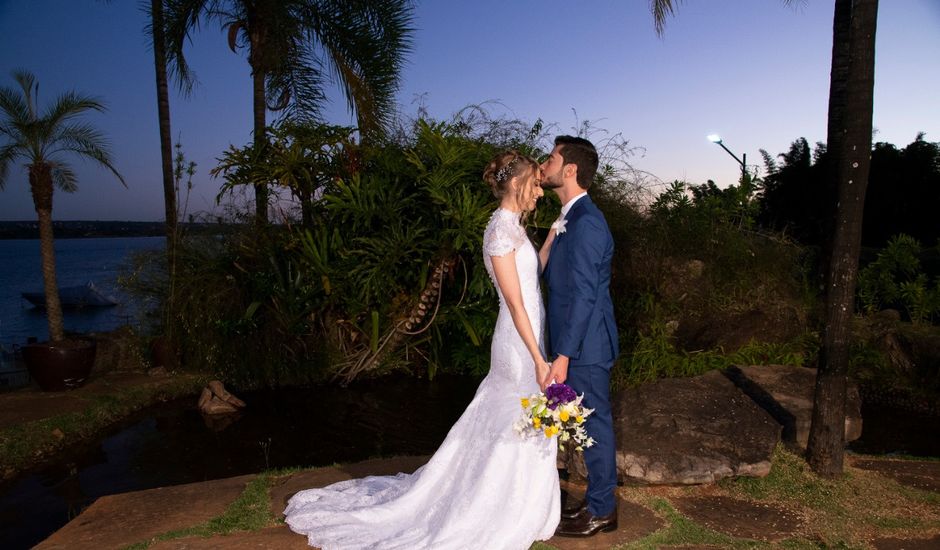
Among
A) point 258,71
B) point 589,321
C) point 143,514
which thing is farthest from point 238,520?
point 258,71

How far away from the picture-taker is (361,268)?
8523 mm

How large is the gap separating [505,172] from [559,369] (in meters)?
1.08

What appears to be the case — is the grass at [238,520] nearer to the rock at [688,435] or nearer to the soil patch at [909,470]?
the rock at [688,435]

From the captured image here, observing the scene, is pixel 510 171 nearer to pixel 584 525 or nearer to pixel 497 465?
pixel 497 465

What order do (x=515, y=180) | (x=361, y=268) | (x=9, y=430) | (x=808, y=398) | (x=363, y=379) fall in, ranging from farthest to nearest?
(x=363, y=379), (x=361, y=268), (x=9, y=430), (x=808, y=398), (x=515, y=180)

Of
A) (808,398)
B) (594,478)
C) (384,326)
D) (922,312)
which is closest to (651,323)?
(808,398)

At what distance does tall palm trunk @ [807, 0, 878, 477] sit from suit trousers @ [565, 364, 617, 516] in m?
1.96

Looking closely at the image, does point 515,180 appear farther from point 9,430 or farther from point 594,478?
point 9,430

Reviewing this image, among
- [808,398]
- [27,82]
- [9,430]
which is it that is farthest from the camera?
[27,82]

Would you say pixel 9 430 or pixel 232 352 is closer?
pixel 9 430

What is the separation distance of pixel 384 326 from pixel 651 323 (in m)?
3.54

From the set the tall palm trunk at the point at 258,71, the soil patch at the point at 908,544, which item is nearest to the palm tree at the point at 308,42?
the tall palm trunk at the point at 258,71

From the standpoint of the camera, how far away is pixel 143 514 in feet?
13.7

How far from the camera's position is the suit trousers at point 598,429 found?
358cm
